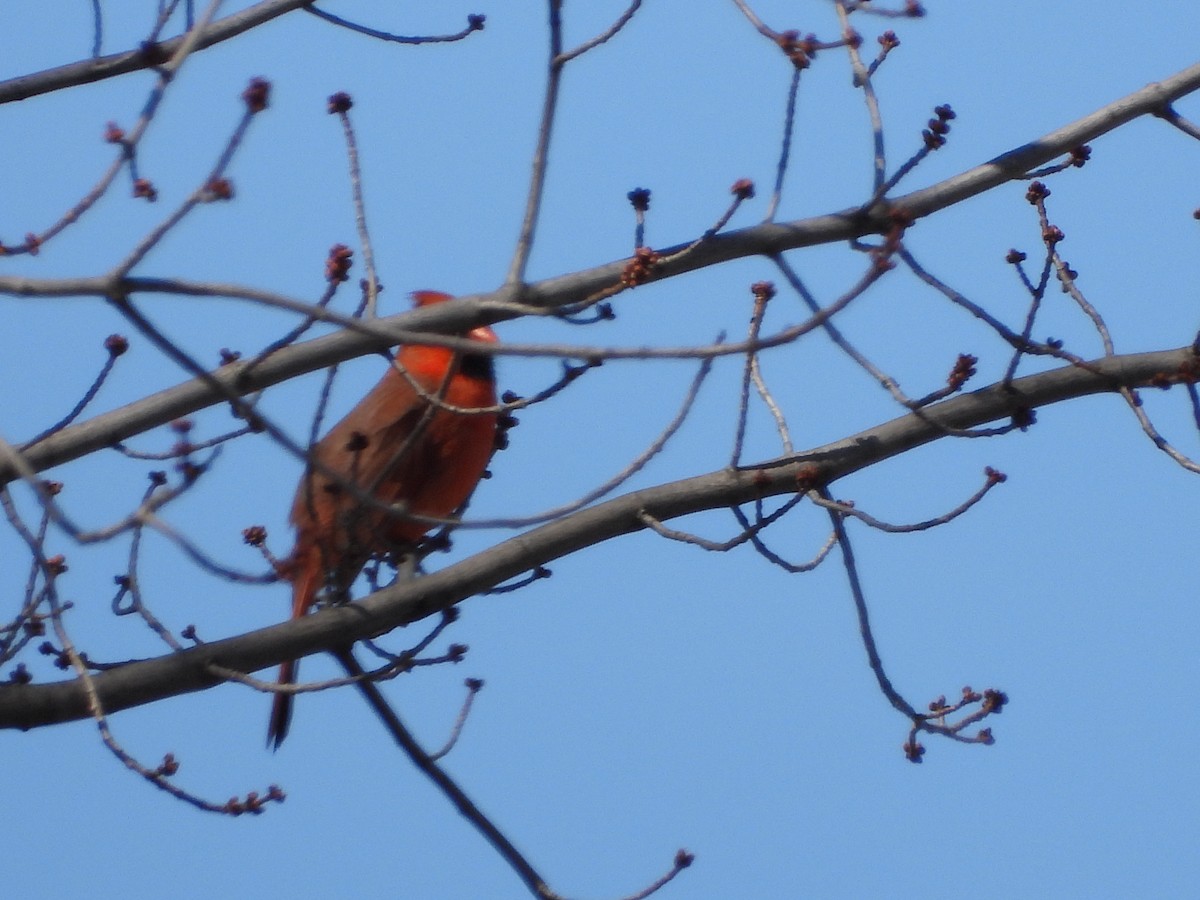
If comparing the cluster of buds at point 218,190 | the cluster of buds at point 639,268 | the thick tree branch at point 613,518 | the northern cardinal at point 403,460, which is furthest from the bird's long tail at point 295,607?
the cluster of buds at point 218,190

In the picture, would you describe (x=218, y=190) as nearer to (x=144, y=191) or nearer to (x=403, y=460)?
(x=144, y=191)

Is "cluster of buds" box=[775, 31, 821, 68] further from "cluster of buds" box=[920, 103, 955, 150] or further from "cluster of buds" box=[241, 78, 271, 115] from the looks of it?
"cluster of buds" box=[241, 78, 271, 115]

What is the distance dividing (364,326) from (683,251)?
3.11 feet

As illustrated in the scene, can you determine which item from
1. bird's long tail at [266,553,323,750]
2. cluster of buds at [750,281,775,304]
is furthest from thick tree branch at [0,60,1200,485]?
bird's long tail at [266,553,323,750]

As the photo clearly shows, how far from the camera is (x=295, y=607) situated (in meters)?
3.79

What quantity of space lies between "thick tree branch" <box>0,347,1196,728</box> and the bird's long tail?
510 millimetres

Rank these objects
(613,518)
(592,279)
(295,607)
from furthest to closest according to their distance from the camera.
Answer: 1. (295,607)
2. (613,518)
3. (592,279)

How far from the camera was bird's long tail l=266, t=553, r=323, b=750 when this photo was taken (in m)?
3.42

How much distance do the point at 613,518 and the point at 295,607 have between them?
129 centimetres

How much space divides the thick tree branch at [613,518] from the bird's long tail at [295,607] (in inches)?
20.1

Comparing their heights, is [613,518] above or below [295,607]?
below

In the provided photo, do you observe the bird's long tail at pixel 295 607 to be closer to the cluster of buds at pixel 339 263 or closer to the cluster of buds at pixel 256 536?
the cluster of buds at pixel 256 536

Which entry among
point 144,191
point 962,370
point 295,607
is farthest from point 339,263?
point 295,607

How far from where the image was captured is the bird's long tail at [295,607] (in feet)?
11.2
